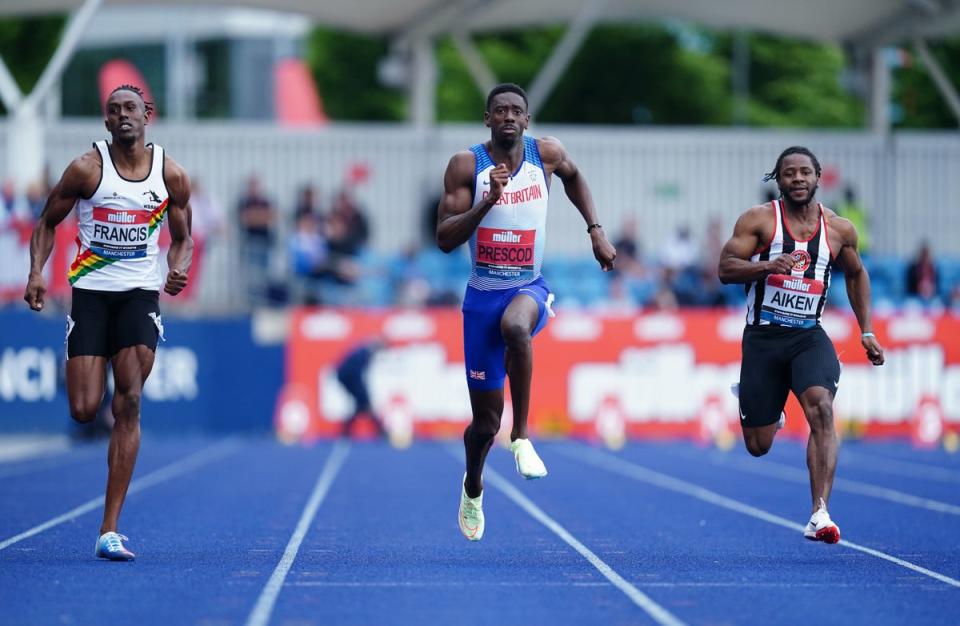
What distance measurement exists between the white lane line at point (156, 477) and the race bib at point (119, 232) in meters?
1.81

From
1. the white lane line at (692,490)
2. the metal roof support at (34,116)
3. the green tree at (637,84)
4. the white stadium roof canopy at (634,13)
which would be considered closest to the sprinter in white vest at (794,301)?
the white lane line at (692,490)

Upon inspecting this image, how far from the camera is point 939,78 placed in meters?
27.6

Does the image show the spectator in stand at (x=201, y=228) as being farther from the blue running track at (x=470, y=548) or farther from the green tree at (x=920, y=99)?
the green tree at (x=920, y=99)

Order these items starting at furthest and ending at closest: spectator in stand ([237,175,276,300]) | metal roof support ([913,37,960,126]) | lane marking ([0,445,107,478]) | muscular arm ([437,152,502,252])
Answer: metal roof support ([913,37,960,126])
spectator in stand ([237,175,276,300])
lane marking ([0,445,107,478])
muscular arm ([437,152,502,252])

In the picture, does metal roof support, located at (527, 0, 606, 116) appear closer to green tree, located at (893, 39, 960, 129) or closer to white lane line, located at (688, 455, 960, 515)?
white lane line, located at (688, 455, 960, 515)

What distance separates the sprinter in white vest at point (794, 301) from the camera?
907cm

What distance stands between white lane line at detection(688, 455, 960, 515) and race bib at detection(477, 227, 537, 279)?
503 centimetres

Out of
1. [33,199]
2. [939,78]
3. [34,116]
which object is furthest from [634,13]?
[33,199]

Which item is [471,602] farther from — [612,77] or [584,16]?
[612,77]

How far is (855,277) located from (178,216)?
391cm

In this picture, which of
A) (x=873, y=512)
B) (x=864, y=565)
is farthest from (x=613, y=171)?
(x=864, y=565)

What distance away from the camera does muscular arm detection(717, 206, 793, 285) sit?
906 cm

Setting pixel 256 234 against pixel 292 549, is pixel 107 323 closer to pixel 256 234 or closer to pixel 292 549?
pixel 292 549

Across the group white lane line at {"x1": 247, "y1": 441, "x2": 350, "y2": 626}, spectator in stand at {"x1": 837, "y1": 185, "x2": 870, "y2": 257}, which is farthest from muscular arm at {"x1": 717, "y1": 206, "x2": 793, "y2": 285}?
spectator in stand at {"x1": 837, "y1": 185, "x2": 870, "y2": 257}
